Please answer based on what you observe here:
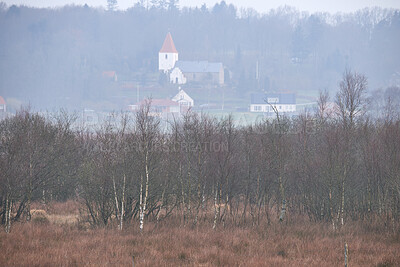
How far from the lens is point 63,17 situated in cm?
18425

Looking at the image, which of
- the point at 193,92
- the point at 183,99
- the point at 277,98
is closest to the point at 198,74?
the point at 193,92

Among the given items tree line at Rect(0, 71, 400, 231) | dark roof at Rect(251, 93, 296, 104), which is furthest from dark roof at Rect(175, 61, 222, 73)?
tree line at Rect(0, 71, 400, 231)

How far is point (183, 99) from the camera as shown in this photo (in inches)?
4026

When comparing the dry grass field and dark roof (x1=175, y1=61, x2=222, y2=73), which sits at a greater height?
dark roof (x1=175, y1=61, x2=222, y2=73)

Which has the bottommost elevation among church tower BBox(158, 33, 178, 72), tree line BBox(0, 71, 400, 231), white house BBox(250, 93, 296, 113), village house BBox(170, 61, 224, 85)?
tree line BBox(0, 71, 400, 231)

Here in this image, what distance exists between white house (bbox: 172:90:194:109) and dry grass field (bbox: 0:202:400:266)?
84816 mm

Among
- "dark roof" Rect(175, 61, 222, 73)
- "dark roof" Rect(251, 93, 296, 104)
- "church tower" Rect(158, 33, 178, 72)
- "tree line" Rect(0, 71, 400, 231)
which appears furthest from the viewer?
"church tower" Rect(158, 33, 178, 72)

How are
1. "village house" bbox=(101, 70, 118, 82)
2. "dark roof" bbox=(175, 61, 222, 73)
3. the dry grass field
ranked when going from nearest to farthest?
the dry grass field
"dark roof" bbox=(175, 61, 222, 73)
"village house" bbox=(101, 70, 118, 82)

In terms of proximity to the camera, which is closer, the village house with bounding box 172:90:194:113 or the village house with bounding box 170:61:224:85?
the village house with bounding box 172:90:194:113

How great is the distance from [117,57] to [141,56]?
7314 mm

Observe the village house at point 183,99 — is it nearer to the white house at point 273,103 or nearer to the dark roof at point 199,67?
the white house at point 273,103

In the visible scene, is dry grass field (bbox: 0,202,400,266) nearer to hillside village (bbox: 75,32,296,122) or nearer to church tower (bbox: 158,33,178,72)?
hillside village (bbox: 75,32,296,122)

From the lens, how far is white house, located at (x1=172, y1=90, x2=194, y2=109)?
10072 cm

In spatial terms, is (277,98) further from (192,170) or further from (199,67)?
(192,170)
